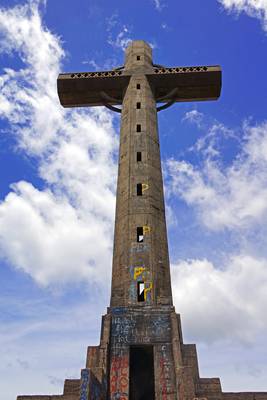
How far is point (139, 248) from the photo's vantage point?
2520 centimetres

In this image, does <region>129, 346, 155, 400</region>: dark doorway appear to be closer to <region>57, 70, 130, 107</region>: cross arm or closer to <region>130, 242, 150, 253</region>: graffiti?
<region>130, 242, 150, 253</region>: graffiti

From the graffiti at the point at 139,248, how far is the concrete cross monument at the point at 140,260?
6 centimetres

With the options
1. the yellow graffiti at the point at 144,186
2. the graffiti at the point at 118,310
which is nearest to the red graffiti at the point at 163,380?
the graffiti at the point at 118,310

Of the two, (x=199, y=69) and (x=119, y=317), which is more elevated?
(x=199, y=69)

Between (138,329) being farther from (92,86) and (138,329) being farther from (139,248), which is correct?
(92,86)

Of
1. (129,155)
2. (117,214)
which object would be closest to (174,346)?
(117,214)

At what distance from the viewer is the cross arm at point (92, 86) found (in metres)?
36.2

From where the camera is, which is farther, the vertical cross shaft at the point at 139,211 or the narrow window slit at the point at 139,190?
the narrow window slit at the point at 139,190

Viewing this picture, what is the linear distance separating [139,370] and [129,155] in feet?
46.4

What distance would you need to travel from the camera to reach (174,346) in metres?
20.8

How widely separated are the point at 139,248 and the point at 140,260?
83cm

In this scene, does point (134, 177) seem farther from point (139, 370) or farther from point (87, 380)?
point (87, 380)

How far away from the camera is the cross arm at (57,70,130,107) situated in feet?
119

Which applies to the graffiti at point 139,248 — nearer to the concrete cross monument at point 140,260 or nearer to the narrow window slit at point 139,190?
the concrete cross monument at point 140,260
